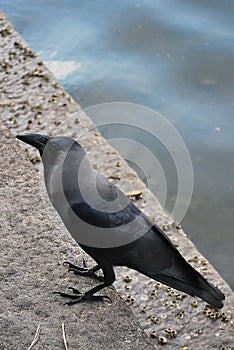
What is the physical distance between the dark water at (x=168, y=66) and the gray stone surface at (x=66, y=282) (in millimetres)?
536

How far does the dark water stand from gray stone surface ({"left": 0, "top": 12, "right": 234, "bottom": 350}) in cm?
54

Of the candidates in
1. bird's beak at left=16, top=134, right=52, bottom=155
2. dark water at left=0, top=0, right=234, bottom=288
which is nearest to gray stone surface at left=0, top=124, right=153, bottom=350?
bird's beak at left=16, top=134, right=52, bottom=155

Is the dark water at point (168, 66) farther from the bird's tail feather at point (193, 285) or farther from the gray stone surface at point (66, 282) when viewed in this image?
the bird's tail feather at point (193, 285)

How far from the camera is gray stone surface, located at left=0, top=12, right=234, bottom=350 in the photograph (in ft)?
8.93

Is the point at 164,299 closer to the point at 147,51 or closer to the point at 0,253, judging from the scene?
the point at 0,253

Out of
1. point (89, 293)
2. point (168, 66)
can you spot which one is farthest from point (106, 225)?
point (168, 66)

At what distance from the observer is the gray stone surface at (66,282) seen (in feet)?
8.93

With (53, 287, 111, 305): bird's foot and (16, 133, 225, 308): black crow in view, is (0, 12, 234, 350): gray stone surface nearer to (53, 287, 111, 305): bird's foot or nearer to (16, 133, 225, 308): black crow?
(53, 287, 111, 305): bird's foot

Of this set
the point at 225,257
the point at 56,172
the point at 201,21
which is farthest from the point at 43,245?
the point at 201,21

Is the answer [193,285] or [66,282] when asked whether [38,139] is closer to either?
[66,282]

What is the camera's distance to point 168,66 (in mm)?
5398

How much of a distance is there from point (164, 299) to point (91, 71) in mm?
2541

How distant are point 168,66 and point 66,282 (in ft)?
9.24

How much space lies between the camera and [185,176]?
4.46 m
